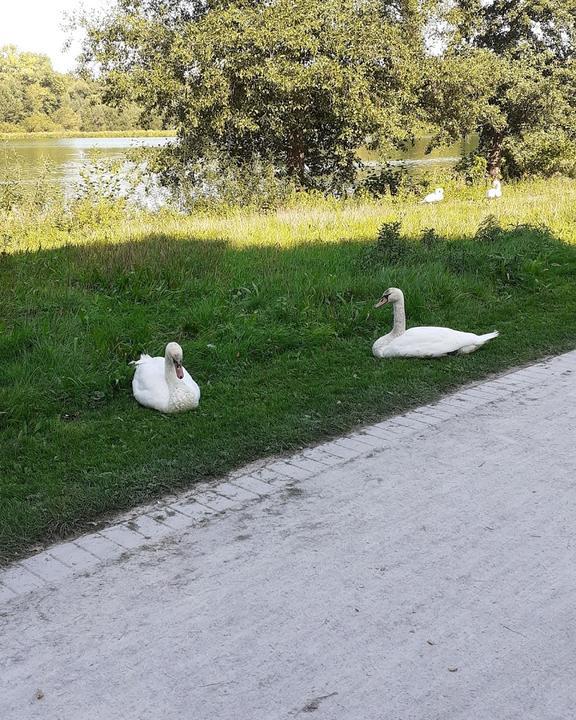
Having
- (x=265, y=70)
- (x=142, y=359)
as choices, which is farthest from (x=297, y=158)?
(x=142, y=359)

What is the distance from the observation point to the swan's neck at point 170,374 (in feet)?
18.0

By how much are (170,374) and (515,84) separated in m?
20.7

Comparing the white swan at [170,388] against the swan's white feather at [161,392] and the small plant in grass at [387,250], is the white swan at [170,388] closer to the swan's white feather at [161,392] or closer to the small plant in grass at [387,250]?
the swan's white feather at [161,392]

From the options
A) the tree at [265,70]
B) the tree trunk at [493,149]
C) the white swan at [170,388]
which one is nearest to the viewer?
the white swan at [170,388]

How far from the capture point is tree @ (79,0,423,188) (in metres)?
16.8

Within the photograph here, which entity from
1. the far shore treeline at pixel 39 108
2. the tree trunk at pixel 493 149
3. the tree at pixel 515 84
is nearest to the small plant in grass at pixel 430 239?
the tree at pixel 515 84

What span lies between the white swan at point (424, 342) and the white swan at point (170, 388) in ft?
6.36

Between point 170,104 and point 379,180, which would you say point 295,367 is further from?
point 379,180

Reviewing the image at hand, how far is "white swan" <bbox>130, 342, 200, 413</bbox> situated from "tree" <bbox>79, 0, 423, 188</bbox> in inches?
505

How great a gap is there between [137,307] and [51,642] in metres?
5.19

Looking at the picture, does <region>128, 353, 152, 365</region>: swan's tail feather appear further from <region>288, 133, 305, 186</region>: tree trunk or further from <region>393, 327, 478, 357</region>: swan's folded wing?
<region>288, 133, 305, 186</region>: tree trunk

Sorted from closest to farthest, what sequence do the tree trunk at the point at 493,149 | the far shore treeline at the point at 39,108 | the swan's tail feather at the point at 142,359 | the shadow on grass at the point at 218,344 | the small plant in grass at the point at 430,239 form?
the shadow on grass at the point at 218,344 < the swan's tail feather at the point at 142,359 < the small plant in grass at the point at 430,239 < the tree trunk at the point at 493,149 < the far shore treeline at the point at 39,108

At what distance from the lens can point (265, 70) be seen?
55.6 feet

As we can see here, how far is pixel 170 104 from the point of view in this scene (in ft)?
61.5
